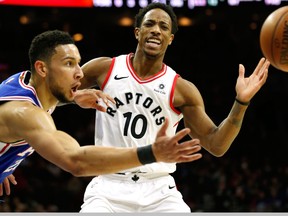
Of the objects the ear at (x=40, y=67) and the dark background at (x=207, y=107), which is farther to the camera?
the dark background at (x=207, y=107)

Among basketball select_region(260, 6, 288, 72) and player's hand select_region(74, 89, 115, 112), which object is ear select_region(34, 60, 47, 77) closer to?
player's hand select_region(74, 89, 115, 112)

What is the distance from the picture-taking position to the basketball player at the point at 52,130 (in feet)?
10.2

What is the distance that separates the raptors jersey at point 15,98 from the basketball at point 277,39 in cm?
201

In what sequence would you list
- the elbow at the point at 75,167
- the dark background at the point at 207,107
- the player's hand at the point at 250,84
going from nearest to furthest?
the elbow at the point at 75,167
the player's hand at the point at 250,84
the dark background at the point at 207,107

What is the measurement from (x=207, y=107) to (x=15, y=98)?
34.7ft

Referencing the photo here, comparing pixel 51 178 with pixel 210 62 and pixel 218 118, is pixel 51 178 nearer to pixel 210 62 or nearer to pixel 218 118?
pixel 218 118

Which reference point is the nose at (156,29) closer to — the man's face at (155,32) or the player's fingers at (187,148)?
the man's face at (155,32)

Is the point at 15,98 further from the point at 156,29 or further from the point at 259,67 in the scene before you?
the point at 259,67

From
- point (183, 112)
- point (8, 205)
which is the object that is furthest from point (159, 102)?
point (8, 205)

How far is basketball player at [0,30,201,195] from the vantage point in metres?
3.09

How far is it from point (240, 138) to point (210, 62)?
88.9 inches

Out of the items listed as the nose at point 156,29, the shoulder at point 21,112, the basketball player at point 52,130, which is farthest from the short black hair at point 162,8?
the shoulder at point 21,112

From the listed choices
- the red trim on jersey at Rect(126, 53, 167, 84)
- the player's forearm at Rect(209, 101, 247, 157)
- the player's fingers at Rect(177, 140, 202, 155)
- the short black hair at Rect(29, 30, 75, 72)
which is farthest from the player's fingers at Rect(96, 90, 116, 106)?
the player's fingers at Rect(177, 140, 202, 155)

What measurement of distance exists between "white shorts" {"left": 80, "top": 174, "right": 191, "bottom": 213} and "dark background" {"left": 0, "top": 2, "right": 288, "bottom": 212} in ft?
19.7
